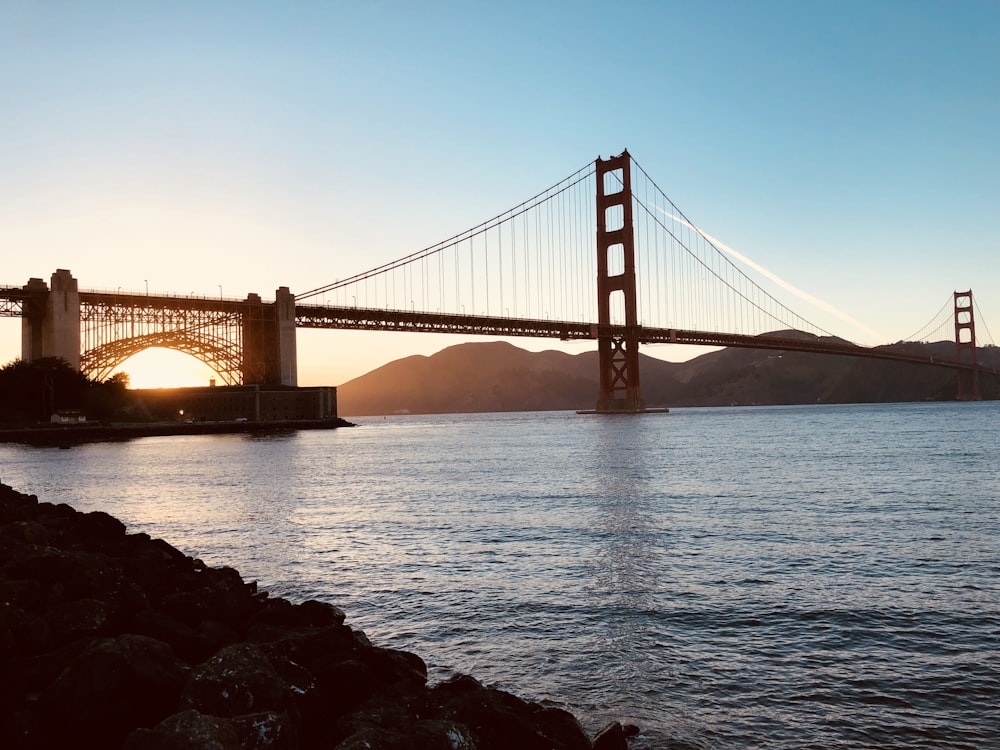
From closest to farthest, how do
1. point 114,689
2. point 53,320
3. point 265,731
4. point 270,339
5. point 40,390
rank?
point 265,731, point 114,689, point 40,390, point 53,320, point 270,339

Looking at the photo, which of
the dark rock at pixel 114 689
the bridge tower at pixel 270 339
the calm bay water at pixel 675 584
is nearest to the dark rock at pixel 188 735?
the dark rock at pixel 114 689

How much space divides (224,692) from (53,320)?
8984 centimetres

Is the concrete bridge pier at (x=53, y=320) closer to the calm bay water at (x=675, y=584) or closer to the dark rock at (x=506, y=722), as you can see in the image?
the calm bay water at (x=675, y=584)

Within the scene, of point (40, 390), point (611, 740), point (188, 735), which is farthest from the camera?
point (40, 390)

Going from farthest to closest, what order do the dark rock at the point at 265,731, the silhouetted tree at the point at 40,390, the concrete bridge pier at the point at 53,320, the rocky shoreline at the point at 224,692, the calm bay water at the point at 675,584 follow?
the concrete bridge pier at the point at 53,320 < the silhouetted tree at the point at 40,390 < the calm bay water at the point at 675,584 < the rocky shoreline at the point at 224,692 < the dark rock at the point at 265,731

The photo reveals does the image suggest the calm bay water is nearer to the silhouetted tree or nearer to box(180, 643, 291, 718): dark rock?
box(180, 643, 291, 718): dark rock

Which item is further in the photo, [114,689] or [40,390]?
[40,390]

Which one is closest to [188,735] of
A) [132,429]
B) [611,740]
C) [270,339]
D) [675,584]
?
[611,740]

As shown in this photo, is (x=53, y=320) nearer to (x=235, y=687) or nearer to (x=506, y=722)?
(x=235, y=687)

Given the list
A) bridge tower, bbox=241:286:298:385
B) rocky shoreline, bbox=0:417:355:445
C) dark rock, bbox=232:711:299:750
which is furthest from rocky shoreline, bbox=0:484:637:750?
bridge tower, bbox=241:286:298:385

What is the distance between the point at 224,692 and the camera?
500cm

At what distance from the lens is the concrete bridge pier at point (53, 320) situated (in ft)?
272

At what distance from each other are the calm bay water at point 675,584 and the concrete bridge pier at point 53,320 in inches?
2450

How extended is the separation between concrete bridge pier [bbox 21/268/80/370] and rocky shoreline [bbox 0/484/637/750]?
8589 centimetres
